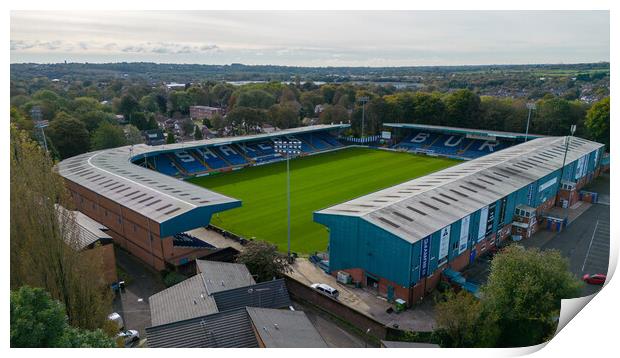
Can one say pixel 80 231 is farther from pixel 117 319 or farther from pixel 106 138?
pixel 106 138

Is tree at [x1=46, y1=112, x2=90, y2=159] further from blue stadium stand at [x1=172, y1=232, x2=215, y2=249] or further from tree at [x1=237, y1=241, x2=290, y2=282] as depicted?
tree at [x1=237, y1=241, x2=290, y2=282]

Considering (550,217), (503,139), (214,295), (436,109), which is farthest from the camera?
(436,109)

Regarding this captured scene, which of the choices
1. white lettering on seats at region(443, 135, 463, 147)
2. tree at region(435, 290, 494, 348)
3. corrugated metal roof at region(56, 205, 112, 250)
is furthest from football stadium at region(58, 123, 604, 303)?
white lettering on seats at region(443, 135, 463, 147)

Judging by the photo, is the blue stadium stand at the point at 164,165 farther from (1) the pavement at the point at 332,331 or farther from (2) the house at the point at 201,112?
(2) the house at the point at 201,112

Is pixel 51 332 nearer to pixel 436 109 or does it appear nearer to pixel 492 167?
pixel 492 167

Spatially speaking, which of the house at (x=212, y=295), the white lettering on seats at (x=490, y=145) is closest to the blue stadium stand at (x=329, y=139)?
the white lettering on seats at (x=490, y=145)
